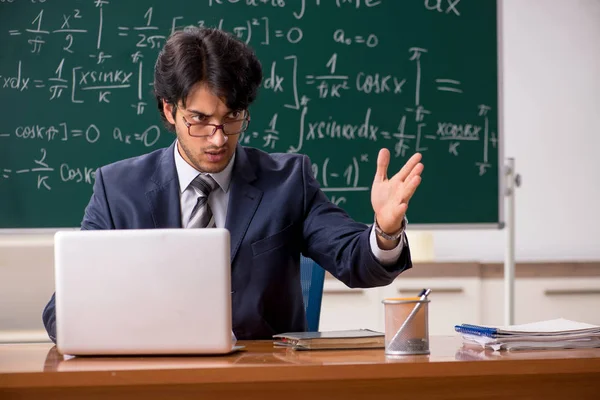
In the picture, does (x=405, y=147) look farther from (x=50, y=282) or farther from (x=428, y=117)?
(x=50, y=282)

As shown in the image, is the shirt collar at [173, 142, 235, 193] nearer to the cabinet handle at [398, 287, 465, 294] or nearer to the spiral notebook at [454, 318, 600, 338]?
the spiral notebook at [454, 318, 600, 338]

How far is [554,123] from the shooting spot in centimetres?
402

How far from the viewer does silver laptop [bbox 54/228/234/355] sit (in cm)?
134

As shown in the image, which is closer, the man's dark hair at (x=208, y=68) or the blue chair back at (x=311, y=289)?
the man's dark hair at (x=208, y=68)

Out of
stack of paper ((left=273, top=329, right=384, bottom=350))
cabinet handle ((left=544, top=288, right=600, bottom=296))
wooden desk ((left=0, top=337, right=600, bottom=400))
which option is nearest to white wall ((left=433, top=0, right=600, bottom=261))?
cabinet handle ((left=544, top=288, right=600, bottom=296))

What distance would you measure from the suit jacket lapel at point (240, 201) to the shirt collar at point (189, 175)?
2cm

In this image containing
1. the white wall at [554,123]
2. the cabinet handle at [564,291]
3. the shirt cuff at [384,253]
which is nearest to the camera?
the shirt cuff at [384,253]

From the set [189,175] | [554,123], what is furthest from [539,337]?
[554,123]

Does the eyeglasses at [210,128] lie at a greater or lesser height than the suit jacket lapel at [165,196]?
greater

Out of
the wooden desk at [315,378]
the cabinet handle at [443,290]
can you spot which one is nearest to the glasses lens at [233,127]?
the wooden desk at [315,378]

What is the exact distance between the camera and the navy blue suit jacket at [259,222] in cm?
196

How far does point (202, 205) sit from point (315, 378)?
862mm

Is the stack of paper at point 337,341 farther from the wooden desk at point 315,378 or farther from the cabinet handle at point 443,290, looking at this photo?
the cabinet handle at point 443,290

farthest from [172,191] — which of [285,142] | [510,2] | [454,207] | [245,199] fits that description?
[510,2]
